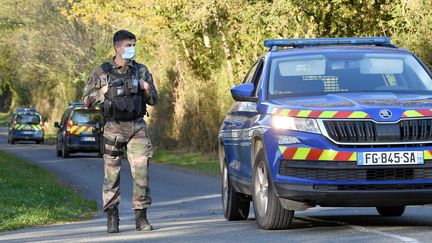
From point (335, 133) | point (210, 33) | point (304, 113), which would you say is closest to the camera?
point (335, 133)

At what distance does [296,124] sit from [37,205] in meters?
6.83

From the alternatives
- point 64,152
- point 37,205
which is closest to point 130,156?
point 37,205

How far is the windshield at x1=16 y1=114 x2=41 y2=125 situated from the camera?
57375 millimetres

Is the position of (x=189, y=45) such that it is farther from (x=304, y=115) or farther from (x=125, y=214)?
(x=304, y=115)

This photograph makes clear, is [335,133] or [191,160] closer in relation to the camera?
[335,133]

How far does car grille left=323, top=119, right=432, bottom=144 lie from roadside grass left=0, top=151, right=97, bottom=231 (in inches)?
182

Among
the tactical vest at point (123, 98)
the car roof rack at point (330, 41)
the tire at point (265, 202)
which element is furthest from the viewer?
the car roof rack at point (330, 41)

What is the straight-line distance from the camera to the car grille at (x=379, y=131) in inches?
396

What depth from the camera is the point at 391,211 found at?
1258 centimetres

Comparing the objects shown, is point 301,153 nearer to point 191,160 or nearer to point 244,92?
point 244,92

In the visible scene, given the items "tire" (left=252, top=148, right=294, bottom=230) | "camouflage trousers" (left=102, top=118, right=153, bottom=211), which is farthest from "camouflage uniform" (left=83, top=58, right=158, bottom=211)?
"tire" (left=252, top=148, right=294, bottom=230)

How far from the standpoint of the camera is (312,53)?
11719 millimetres

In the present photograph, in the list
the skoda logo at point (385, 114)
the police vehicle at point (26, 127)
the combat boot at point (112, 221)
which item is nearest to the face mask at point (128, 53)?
the combat boot at point (112, 221)

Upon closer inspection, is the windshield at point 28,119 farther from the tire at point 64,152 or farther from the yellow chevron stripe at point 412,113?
the yellow chevron stripe at point 412,113
